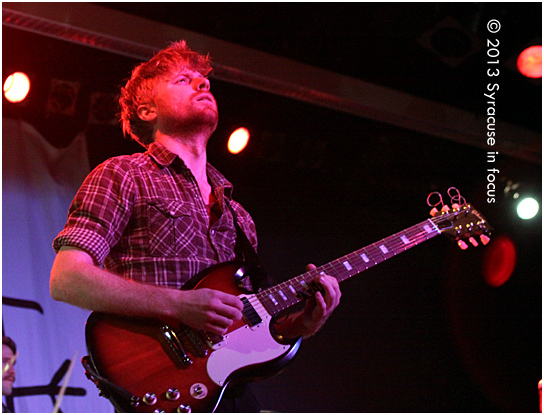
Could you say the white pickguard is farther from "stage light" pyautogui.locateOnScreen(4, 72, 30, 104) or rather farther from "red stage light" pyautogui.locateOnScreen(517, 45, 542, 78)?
"red stage light" pyautogui.locateOnScreen(517, 45, 542, 78)

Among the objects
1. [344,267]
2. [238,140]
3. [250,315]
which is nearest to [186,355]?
[250,315]

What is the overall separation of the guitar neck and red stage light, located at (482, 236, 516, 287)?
308cm

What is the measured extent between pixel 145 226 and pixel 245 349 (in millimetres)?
630

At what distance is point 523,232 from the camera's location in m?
5.34

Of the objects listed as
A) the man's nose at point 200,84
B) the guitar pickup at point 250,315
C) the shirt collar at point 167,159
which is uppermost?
the man's nose at point 200,84

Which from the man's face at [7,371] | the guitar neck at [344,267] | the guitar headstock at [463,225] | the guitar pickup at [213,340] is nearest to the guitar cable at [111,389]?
the guitar pickup at [213,340]

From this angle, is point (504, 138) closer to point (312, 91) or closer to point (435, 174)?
point (435, 174)

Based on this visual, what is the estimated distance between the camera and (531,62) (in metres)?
4.34

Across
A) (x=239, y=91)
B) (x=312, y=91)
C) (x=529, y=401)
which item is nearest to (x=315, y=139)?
(x=312, y=91)

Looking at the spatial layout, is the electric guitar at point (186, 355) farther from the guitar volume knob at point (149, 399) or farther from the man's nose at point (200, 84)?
the man's nose at point (200, 84)

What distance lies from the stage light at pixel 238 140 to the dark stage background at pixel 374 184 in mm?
67

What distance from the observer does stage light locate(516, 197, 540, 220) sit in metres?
5.01

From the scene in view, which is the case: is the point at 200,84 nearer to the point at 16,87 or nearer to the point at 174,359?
the point at 174,359

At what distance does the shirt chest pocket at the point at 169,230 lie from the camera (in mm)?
2021
